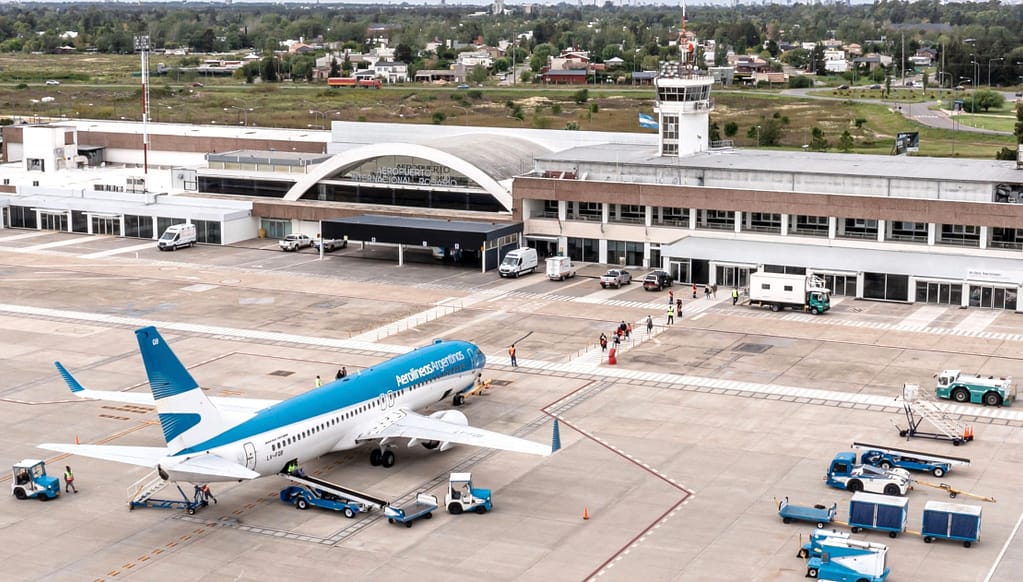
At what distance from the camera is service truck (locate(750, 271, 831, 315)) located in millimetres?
100188

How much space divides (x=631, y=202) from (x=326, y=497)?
213 ft

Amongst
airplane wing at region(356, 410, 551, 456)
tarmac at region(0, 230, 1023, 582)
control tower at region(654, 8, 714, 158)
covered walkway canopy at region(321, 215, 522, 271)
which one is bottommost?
tarmac at region(0, 230, 1023, 582)

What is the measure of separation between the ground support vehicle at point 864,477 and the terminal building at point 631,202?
147 ft

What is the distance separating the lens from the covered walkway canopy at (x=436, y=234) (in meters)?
117

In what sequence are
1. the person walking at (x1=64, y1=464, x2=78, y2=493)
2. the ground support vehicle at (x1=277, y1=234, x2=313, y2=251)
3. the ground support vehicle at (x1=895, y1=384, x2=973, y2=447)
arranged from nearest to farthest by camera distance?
the person walking at (x1=64, y1=464, x2=78, y2=493) → the ground support vehicle at (x1=895, y1=384, x2=973, y2=447) → the ground support vehicle at (x1=277, y1=234, x2=313, y2=251)

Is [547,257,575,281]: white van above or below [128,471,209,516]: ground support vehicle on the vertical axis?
above

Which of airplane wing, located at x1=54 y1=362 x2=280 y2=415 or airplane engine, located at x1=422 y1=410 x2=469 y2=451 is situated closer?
airplane wing, located at x1=54 y1=362 x2=280 y2=415

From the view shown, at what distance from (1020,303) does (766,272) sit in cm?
2008

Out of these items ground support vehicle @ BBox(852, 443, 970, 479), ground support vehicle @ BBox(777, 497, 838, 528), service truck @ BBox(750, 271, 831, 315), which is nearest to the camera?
ground support vehicle @ BBox(777, 497, 838, 528)

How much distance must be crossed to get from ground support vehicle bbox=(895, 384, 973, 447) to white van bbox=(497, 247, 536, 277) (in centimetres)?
4687

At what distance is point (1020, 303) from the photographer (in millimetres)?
99625

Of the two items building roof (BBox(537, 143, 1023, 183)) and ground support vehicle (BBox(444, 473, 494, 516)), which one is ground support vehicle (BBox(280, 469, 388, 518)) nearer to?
ground support vehicle (BBox(444, 473, 494, 516))

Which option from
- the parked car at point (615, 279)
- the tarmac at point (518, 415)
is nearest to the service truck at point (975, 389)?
the tarmac at point (518, 415)

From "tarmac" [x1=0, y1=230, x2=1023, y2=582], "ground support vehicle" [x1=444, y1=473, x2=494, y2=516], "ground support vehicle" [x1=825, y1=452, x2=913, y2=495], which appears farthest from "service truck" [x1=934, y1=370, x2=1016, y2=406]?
"ground support vehicle" [x1=444, y1=473, x2=494, y2=516]
